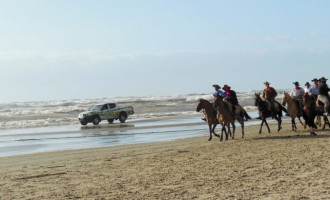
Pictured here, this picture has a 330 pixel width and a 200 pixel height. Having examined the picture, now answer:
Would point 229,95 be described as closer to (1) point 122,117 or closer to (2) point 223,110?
(2) point 223,110

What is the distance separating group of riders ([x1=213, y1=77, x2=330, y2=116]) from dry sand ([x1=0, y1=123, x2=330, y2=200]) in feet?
12.8

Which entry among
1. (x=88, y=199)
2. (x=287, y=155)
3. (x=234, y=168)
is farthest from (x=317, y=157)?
(x=88, y=199)

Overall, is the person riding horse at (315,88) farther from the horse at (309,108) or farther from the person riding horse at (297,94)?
the horse at (309,108)

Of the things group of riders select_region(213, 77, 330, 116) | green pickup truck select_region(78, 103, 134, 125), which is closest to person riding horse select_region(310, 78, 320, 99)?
group of riders select_region(213, 77, 330, 116)

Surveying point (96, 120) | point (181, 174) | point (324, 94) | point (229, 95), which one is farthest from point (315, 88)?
point (96, 120)

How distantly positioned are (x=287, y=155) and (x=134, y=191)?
5.15m

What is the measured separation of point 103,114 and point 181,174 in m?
30.0

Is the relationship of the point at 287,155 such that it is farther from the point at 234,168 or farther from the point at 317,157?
the point at 234,168

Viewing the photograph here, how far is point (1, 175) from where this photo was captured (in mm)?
12180

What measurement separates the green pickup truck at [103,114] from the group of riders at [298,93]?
65.1 ft

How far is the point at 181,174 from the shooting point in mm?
10797

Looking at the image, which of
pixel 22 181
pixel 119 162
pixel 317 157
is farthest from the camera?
pixel 119 162

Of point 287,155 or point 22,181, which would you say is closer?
point 22,181

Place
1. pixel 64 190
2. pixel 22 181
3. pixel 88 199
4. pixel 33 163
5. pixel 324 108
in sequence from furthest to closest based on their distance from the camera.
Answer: pixel 324 108, pixel 33 163, pixel 22 181, pixel 64 190, pixel 88 199
